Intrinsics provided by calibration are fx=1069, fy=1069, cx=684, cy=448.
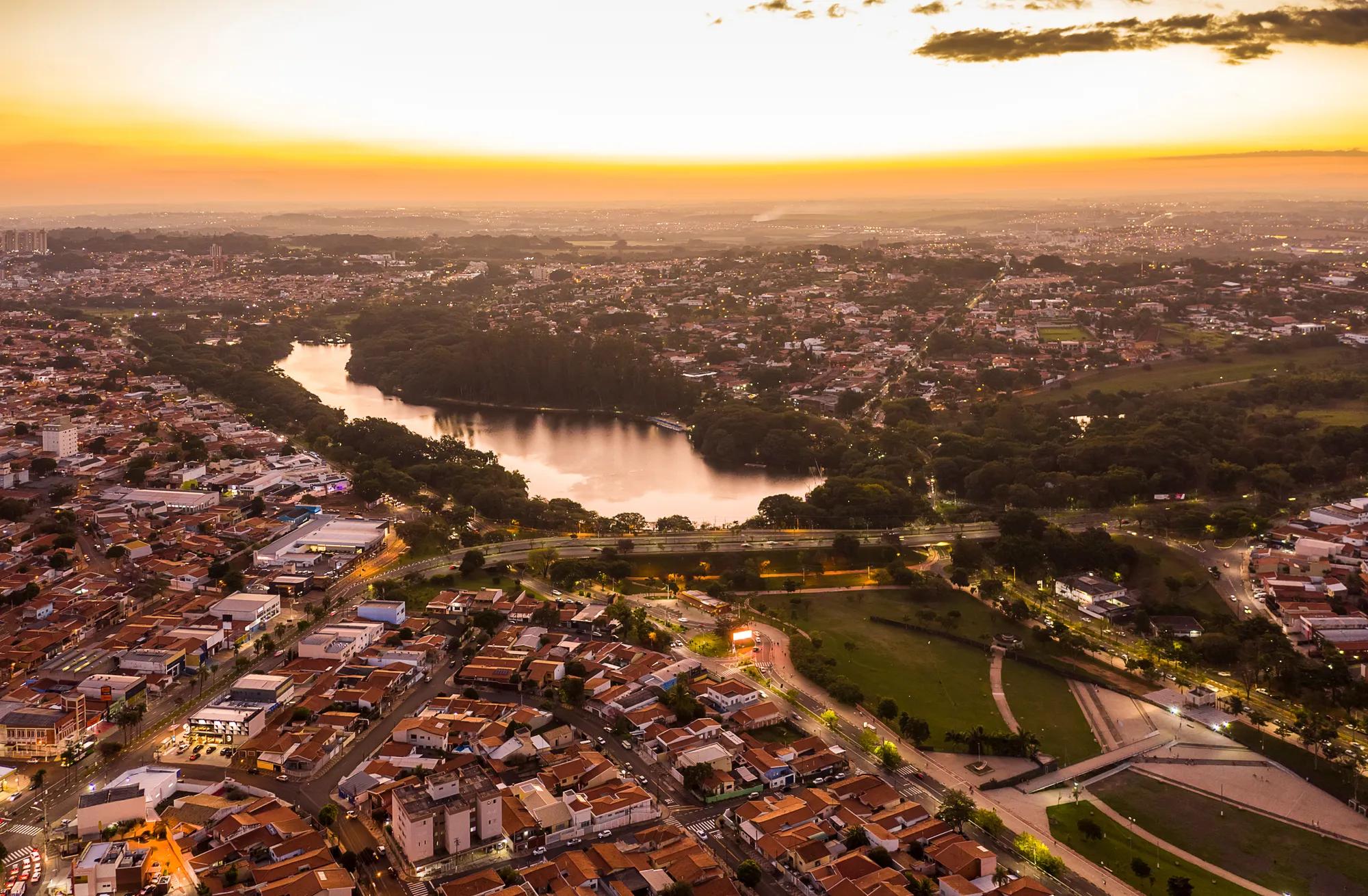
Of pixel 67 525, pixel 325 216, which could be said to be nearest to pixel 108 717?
pixel 67 525

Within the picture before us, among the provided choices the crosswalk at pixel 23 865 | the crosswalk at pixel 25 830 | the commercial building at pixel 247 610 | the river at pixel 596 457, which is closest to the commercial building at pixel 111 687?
the commercial building at pixel 247 610

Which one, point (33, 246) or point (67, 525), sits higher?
point (33, 246)

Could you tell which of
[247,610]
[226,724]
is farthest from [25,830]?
[247,610]

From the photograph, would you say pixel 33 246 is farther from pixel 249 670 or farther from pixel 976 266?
pixel 249 670

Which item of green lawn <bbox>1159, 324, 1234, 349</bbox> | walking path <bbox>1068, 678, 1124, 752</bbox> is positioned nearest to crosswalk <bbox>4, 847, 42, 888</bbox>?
walking path <bbox>1068, 678, 1124, 752</bbox>

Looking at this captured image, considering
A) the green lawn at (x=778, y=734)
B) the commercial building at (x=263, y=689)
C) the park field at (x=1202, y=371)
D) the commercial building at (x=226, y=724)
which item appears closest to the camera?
the commercial building at (x=226, y=724)

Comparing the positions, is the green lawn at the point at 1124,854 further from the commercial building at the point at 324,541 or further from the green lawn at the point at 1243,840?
the commercial building at the point at 324,541
